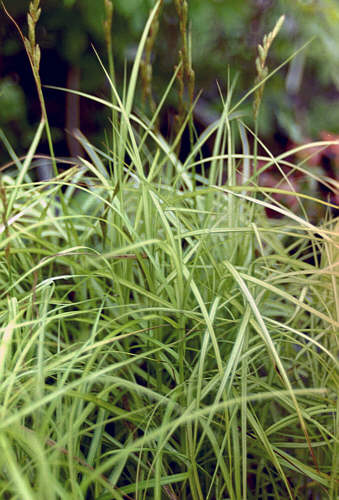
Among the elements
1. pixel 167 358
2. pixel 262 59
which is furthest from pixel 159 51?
pixel 167 358

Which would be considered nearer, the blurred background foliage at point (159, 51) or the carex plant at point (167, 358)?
the carex plant at point (167, 358)

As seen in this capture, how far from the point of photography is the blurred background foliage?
1.76 m

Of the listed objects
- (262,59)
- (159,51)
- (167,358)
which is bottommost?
(167,358)

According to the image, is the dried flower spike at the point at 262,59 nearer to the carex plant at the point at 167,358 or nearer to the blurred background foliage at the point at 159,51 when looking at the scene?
the carex plant at the point at 167,358

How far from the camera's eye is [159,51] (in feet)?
6.55

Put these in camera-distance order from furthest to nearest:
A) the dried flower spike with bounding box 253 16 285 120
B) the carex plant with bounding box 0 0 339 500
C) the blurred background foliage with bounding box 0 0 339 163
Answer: the blurred background foliage with bounding box 0 0 339 163, the dried flower spike with bounding box 253 16 285 120, the carex plant with bounding box 0 0 339 500

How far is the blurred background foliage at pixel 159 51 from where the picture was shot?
1756mm

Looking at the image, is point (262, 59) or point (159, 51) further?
point (159, 51)

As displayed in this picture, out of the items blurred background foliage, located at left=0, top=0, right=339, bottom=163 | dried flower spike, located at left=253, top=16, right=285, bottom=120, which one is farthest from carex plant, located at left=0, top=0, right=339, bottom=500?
blurred background foliage, located at left=0, top=0, right=339, bottom=163

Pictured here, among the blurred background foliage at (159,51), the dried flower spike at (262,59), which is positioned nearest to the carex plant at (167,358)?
the dried flower spike at (262,59)

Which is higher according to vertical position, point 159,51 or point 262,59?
point 262,59

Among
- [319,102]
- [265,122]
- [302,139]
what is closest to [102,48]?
[265,122]

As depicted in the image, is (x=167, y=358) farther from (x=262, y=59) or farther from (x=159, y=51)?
(x=159, y=51)

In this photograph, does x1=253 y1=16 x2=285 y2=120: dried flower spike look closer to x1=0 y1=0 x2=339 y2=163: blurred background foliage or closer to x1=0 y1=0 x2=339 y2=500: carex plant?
x1=0 y1=0 x2=339 y2=500: carex plant
